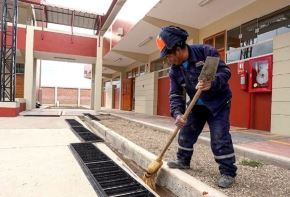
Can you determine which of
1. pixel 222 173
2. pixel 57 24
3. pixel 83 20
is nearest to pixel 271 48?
pixel 222 173

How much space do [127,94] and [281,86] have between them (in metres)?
12.5

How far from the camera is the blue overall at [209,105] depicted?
247 cm

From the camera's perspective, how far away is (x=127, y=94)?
17578mm

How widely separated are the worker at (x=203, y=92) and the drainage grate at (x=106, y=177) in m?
0.75

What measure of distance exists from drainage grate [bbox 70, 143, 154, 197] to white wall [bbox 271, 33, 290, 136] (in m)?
3.90

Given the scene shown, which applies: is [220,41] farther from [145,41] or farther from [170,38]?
[170,38]

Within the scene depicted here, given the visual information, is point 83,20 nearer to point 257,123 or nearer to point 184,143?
point 257,123

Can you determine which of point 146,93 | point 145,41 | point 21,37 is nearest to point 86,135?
point 145,41

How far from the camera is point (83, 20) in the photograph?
17312mm

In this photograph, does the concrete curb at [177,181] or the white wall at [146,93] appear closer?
the concrete curb at [177,181]

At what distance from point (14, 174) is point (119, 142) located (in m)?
2.29

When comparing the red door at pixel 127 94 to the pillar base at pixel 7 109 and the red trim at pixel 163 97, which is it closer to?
the red trim at pixel 163 97

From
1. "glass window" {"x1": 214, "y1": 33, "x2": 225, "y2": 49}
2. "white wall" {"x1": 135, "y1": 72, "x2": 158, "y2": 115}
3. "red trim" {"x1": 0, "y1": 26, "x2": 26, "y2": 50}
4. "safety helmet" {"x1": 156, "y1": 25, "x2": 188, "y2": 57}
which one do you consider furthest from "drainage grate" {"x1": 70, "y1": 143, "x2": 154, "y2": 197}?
"red trim" {"x1": 0, "y1": 26, "x2": 26, "y2": 50}

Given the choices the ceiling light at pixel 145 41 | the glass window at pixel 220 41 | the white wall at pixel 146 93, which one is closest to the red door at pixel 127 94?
the white wall at pixel 146 93
